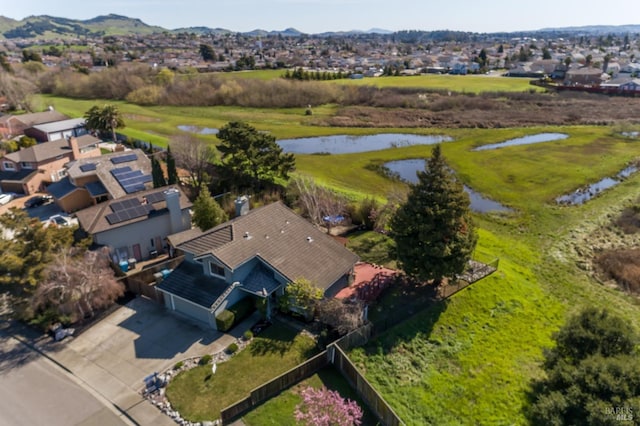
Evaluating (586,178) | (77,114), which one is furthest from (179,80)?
(586,178)

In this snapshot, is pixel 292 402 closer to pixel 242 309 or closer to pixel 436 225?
pixel 242 309

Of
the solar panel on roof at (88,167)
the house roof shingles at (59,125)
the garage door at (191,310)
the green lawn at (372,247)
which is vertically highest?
the house roof shingles at (59,125)

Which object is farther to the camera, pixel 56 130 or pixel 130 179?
pixel 56 130

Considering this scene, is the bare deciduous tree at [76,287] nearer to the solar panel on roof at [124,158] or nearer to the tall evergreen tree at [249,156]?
the solar panel on roof at [124,158]

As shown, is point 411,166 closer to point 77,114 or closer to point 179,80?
point 77,114

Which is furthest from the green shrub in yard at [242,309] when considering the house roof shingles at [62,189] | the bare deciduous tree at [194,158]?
the house roof shingles at [62,189]

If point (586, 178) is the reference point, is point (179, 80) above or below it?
above

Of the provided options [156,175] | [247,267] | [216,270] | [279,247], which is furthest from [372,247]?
[156,175]
